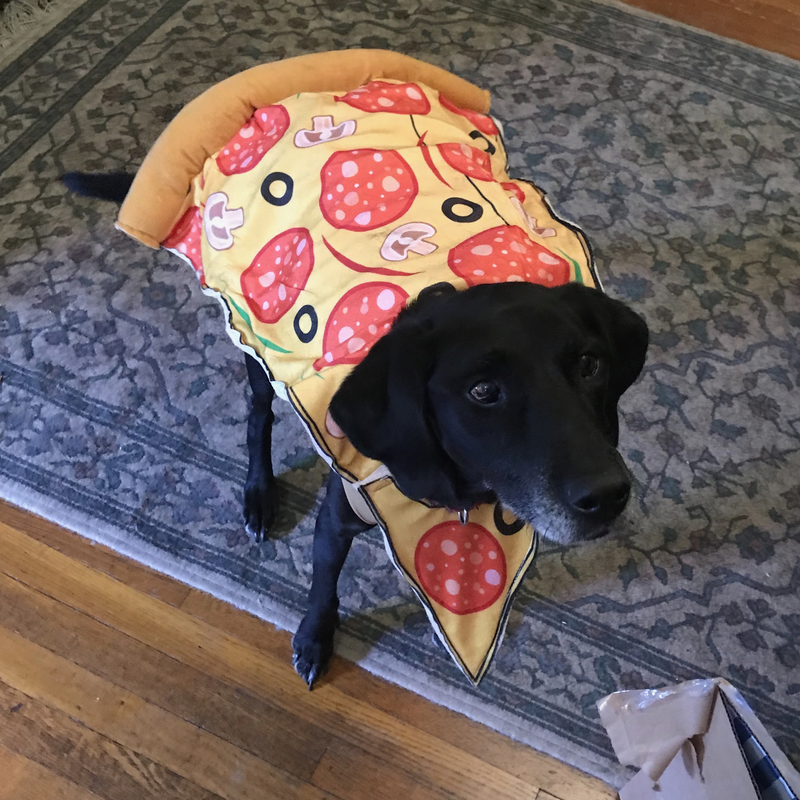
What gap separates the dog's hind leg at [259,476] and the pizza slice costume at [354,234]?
10.0 inches

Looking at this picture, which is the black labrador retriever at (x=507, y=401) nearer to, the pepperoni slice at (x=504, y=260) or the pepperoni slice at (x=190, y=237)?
the pepperoni slice at (x=504, y=260)

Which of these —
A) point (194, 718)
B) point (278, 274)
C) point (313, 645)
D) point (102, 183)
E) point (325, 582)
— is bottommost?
point (194, 718)

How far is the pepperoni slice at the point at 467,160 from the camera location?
4.09ft

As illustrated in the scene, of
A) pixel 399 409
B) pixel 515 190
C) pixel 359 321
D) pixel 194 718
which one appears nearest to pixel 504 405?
pixel 399 409

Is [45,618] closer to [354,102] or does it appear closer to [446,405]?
[446,405]

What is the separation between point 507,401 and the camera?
86 cm

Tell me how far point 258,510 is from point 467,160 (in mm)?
795

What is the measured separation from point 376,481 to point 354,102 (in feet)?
2.31

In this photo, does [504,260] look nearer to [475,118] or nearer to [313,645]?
[475,118]

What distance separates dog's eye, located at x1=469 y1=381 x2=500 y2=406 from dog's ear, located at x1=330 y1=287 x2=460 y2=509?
6cm

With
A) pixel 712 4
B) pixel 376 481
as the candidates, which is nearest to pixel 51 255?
pixel 376 481

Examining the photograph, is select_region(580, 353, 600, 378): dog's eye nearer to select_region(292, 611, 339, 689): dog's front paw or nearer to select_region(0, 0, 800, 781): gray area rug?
select_region(0, 0, 800, 781): gray area rug

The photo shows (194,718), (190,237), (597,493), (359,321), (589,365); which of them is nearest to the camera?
(597,493)

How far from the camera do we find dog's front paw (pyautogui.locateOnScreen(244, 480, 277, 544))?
1448 millimetres
